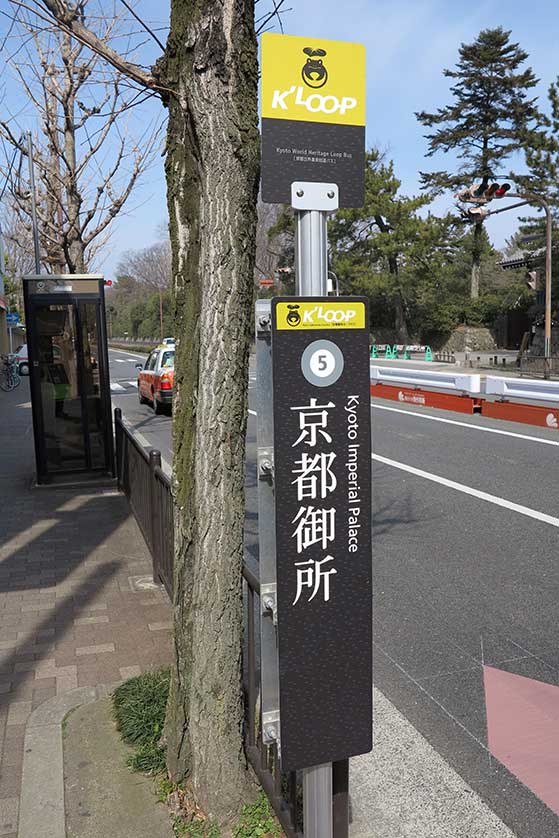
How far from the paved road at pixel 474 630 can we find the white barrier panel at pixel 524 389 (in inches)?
137

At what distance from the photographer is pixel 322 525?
7.45 ft

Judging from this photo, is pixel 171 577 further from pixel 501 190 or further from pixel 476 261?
pixel 476 261

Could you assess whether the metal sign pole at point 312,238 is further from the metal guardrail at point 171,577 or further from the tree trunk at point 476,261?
the tree trunk at point 476,261

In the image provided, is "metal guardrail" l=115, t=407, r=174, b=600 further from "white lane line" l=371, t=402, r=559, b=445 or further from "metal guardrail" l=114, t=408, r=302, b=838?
"white lane line" l=371, t=402, r=559, b=445

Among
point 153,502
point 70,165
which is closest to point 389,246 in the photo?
point 70,165

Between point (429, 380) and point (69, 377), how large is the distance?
1056cm

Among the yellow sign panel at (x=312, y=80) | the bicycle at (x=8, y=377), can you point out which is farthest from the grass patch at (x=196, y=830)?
the bicycle at (x=8, y=377)

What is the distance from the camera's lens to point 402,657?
14.5 feet

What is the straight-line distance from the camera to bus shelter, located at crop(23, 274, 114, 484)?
8.68m

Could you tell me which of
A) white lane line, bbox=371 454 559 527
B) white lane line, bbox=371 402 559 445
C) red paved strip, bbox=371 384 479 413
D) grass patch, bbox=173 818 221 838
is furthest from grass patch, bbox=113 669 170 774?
red paved strip, bbox=371 384 479 413

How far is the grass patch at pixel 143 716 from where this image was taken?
3.14 meters

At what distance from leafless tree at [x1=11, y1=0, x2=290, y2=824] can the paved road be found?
0.77 metres

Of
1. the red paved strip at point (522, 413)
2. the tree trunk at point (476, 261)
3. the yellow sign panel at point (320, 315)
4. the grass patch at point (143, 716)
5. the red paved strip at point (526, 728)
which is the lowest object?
the red paved strip at point (526, 728)

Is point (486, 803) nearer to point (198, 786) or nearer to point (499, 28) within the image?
point (198, 786)
